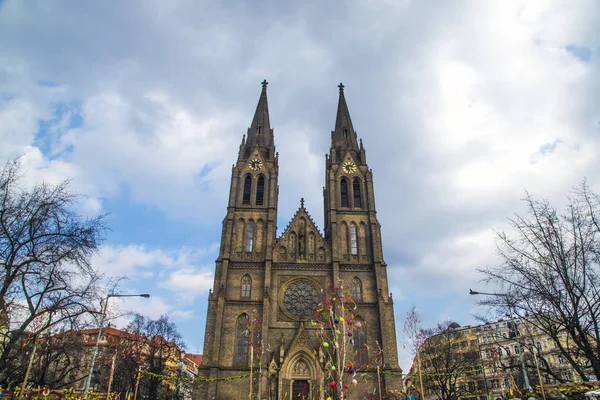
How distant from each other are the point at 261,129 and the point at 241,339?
26.0 metres

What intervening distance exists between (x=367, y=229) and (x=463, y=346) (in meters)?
36.8

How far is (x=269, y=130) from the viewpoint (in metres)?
48.3

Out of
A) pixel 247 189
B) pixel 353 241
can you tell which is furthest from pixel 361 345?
pixel 247 189

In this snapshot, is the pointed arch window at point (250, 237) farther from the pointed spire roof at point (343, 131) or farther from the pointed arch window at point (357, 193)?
the pointed spire roof at point (343, 131)

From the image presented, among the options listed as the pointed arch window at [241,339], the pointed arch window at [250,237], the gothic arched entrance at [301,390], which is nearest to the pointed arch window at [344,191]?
the pointed arch window at [250,237]

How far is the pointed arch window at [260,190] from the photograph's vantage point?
40.2 meters

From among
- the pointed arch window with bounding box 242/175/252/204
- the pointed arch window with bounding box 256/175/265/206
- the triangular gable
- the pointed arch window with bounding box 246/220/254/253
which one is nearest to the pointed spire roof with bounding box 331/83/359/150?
the pointed arch window with bounding box 256/175/265/206

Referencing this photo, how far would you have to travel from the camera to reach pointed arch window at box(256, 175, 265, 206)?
40241 mm

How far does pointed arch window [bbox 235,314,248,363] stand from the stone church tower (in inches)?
3.2

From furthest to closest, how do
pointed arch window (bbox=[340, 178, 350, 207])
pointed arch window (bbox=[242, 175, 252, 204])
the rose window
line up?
pointed arch window (bbox=[340, 178, 350, 207]) → pointed arch window (bbox=[242, 175, 252, 204]) → the rose window

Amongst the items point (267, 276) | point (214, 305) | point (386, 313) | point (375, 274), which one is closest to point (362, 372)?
point (386, 313)

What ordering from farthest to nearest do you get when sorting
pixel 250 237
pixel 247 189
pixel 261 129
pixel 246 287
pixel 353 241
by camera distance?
pixel 261 129 < pixel 247 189 < pixel 353 241 < pixel 250 237 < pixel 246 287

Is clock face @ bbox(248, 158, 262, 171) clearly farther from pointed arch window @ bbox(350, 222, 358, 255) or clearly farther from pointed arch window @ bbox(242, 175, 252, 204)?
pointed arch window @ bbox(350, 222, 358, 255)

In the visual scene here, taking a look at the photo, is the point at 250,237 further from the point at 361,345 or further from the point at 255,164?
the point at 361,345
